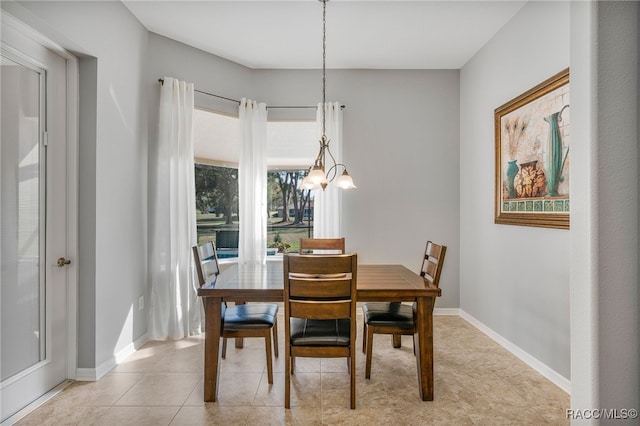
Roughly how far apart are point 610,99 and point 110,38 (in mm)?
3184

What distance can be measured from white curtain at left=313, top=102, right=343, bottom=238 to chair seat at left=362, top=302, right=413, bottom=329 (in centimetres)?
138

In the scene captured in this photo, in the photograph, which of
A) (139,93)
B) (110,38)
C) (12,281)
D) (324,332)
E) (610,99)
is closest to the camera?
(610,99)

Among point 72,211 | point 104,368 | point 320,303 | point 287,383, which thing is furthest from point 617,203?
point 104,368

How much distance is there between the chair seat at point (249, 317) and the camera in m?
2.33

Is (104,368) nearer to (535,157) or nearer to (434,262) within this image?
(434,262)

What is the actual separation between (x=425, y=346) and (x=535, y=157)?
68.9 inches

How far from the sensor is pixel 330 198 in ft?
12.8

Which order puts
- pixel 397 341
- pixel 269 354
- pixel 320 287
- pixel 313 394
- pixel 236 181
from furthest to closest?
pixel 236 181 < pixel 397 341 < pixel 269 354 < pixel 313 394 < pixel 320 287

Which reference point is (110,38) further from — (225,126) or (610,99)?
(610,99)

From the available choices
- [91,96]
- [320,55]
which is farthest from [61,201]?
[320,55]

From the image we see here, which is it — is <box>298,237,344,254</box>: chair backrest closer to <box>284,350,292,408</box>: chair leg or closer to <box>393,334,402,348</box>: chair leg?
<box>393,334,402,348</box>: chair leg

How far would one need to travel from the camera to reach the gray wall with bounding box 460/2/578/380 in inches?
96.5

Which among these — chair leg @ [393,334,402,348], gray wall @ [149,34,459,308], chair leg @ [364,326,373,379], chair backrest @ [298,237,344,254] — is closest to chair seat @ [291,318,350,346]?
chair leg @ [364,326,373,379]

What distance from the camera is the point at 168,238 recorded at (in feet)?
10.6
